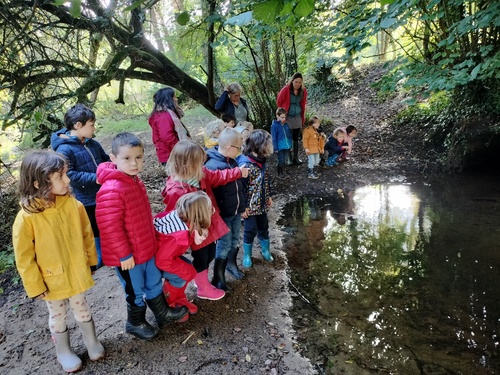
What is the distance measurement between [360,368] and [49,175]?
100 inches

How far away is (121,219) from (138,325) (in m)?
0.91

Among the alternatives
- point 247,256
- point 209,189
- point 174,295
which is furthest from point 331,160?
point 174,295

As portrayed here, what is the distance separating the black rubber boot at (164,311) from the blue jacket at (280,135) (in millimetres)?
4337

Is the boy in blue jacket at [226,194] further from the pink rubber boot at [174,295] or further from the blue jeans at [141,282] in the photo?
the blue jeans at [141,282]

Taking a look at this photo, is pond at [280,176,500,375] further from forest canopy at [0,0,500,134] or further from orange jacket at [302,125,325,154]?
forest canopy at [0,0,500,134]

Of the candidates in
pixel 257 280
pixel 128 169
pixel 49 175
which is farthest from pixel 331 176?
pixel 49 175

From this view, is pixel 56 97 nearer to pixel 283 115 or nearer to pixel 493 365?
pixel 283 115

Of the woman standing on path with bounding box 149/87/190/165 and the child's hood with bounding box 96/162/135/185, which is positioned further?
the woman standing on path with bounding box 149/87/190/165

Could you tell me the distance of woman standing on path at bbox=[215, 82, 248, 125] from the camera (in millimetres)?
5354

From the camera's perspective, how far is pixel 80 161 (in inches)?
127

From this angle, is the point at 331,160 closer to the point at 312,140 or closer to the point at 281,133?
the point at 312,140

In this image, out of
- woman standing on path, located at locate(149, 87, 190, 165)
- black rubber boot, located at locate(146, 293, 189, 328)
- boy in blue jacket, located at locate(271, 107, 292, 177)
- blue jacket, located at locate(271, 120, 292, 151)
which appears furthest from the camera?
blue jacket, located at locate(271, 120, 292, 151)

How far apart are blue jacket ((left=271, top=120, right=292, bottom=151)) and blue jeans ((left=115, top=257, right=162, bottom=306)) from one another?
4.39 m

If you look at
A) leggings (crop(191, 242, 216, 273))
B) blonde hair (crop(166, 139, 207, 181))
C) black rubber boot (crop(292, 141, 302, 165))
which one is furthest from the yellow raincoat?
black rubber boot (crop(292, 141, 302, 165))
